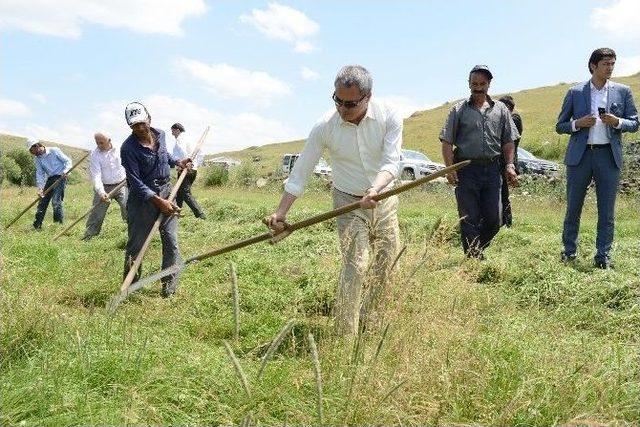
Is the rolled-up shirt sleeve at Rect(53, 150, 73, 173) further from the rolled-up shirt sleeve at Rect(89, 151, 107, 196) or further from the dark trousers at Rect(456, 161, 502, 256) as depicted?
the dark trousers at Rect(456, 161, 502, 256)

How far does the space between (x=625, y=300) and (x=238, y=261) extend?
372cm

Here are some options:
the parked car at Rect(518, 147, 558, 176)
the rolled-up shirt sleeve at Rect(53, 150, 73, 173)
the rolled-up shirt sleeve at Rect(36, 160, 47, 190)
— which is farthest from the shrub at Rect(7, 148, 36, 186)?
the parked car at Rect(518, 147, 558, 176)

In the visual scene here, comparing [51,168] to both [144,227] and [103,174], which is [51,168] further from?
[144,227]

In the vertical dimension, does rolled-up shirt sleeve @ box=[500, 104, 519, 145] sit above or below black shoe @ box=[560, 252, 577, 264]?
above

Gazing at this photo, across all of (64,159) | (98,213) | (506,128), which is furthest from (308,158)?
(64,159)

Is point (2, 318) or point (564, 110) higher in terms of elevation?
point (564, 110)

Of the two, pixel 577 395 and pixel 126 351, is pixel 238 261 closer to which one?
pixel 126 351

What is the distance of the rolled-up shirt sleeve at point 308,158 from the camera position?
448 cm

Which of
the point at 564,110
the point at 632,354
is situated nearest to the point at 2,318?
the point at 632,354

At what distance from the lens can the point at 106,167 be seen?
10141 millimetres

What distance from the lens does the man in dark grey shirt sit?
6355 mm

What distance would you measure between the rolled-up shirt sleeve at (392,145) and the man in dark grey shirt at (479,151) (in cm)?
201

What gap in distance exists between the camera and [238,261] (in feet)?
22.6

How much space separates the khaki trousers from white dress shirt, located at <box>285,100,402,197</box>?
0.20m
